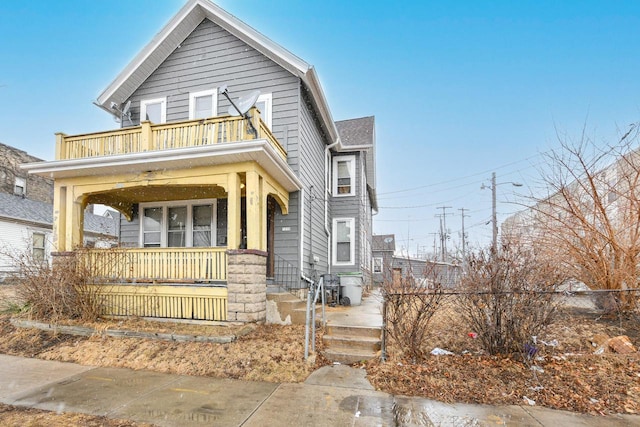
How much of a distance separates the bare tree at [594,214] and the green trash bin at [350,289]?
452 centimetres

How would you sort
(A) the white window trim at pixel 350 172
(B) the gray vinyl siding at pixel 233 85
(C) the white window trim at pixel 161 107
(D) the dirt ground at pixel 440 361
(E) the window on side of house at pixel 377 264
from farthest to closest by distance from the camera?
(E) the window on side of house at pixel 377 264 → (A) the white window trim at pixel 350 172 → (C) the white window trim at pixel 161 107 → (B) the gray vinyl siding at pixel 233 85 → (D) the dirt ground at pixel 440 361

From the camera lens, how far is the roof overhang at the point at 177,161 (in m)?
6.54

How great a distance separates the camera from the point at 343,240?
41.4 feet

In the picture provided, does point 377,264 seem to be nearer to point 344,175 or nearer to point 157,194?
point 344,175

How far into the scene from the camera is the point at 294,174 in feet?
26.9

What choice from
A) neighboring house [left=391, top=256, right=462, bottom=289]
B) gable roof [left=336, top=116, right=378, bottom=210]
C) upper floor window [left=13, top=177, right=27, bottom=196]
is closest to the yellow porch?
neighboring house [left=391, top=256, right=462, bottom=289]

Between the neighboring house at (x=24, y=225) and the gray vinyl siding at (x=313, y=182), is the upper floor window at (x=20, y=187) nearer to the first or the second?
the neighboring house at (x=24, y=225)

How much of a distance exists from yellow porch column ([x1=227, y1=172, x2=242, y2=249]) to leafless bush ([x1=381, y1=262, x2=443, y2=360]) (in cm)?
318

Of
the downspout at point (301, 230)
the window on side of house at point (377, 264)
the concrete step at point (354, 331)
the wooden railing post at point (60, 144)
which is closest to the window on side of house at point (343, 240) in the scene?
the downspout at point (301, 230)

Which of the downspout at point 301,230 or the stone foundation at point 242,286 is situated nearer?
the stone foundation at point 242,286

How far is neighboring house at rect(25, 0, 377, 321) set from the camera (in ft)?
22.3

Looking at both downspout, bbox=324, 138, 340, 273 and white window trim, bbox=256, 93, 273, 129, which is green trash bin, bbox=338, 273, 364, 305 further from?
white window trim, bbox=256, 93, 273, 129

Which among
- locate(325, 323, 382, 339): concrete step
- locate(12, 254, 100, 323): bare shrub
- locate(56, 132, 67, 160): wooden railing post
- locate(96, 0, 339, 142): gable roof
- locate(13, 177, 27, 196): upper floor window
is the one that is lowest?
locate(325, 323, 382, 339): concrete step

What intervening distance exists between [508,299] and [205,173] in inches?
233
